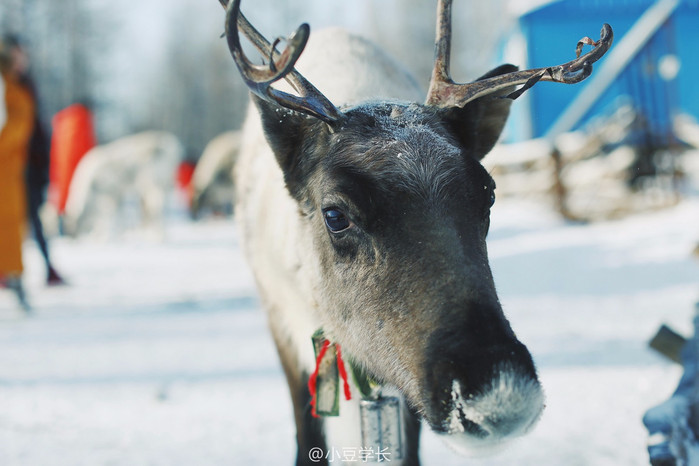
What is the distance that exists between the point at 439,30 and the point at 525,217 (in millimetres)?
10541

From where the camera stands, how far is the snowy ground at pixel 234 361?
2.92m

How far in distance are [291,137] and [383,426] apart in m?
1.17

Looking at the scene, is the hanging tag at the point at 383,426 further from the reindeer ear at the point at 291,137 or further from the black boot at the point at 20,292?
the black boot at the point at 20,292

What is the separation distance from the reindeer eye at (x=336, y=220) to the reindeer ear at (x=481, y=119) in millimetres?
557

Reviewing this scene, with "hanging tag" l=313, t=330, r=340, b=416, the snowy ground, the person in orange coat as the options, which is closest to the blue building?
Result: the snowy ground

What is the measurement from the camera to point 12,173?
5.73 metres

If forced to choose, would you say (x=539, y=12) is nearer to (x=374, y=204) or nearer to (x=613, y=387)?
(x=613, y=387)

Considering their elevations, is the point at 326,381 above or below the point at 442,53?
below

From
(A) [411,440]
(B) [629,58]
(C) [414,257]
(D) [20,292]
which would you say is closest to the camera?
(C) [414,257]

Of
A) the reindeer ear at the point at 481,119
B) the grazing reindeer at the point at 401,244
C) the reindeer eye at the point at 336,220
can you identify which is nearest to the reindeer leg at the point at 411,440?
the grazing reindeer at the point at 401,244

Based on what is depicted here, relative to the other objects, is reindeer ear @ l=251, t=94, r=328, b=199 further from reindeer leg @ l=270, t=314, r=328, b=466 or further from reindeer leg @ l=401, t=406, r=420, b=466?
reindeer leg @ l=401, t=406, r=420, b=466

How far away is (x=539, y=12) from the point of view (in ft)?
45.0

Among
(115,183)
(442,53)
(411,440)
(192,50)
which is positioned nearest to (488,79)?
(442,53)

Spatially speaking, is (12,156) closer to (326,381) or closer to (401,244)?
(326,381)
